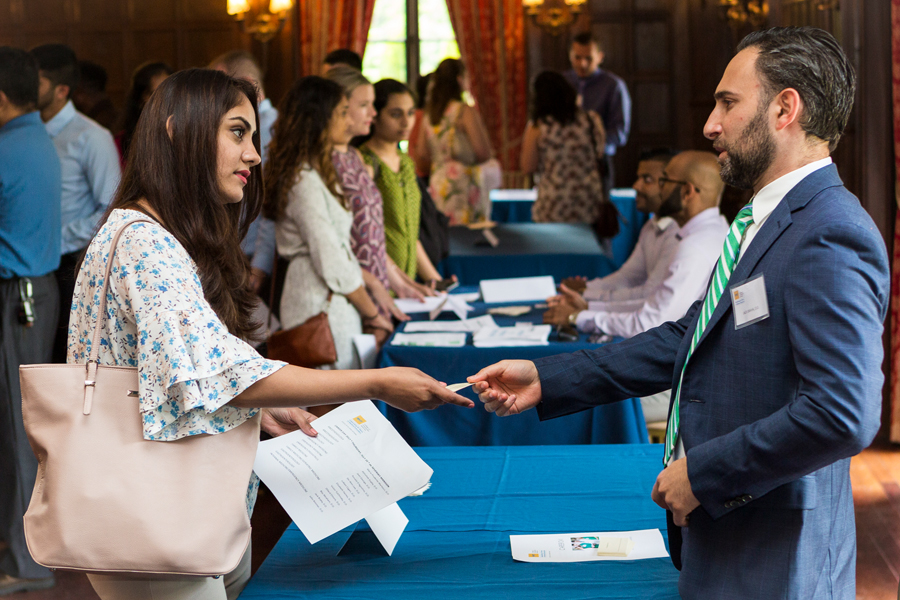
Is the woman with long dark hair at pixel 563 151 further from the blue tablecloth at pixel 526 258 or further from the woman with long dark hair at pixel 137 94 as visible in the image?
the woman with long dark hair at pixel 137 94

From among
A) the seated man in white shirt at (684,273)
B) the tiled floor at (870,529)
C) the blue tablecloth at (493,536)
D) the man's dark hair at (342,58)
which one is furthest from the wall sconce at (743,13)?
the blue tablecloth at (493,536)

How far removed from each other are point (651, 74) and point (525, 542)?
8.35m

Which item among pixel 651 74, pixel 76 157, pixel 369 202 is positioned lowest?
pixel 369 202

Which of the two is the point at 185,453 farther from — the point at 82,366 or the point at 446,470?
the point at 446,470

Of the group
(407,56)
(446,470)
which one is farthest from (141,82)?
(407,56)

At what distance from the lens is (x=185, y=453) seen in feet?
3.87

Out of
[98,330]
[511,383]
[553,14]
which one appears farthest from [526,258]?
[553,14]

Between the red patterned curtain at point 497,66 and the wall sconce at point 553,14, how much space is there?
942 mm

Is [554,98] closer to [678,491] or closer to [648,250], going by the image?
[648,250]

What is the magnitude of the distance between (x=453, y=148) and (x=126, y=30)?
4744mm

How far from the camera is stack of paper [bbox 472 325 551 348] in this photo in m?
2.76

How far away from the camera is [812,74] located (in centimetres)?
118

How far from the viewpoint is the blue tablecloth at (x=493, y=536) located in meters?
1.37

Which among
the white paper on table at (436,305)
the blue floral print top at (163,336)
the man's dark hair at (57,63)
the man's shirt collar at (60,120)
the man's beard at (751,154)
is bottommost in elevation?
the white paper on table at (436,305)
